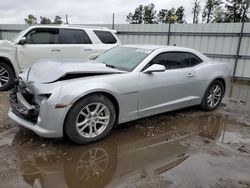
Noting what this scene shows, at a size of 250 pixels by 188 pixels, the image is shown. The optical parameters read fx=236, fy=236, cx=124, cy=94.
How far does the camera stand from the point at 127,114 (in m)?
3.94

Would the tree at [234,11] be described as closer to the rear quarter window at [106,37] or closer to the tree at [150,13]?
the tree at [150,13]

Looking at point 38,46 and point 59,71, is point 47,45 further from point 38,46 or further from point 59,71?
point 59,71

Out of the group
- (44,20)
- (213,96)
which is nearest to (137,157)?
(213,96)

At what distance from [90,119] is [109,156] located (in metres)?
0.62

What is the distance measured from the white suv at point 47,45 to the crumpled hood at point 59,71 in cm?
286

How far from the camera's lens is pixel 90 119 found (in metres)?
3.54

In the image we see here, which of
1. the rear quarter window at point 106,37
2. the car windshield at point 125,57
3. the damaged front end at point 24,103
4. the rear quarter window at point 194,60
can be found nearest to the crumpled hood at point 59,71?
the damaged front end at point 24,103

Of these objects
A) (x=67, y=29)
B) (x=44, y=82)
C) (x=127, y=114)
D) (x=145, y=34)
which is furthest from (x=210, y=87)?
(x=145, y=34)

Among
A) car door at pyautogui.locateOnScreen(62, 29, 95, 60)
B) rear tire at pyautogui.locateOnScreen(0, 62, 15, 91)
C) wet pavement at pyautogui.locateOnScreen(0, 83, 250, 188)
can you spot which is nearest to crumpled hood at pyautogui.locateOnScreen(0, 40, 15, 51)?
rear tire at pyautogui.locateOnScreen(0, 62, 15, 91)

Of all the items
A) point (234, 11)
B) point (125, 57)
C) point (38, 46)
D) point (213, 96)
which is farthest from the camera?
point (234, 11)

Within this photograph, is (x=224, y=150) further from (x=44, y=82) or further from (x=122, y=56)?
(x=44, y=82)

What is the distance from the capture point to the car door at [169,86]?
13.4ft

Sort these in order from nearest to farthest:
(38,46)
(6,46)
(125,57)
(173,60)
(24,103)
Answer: (24,103) → (125,57) → (173,60) → (6,46) → (38,46)

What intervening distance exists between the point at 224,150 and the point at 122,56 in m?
2.44
